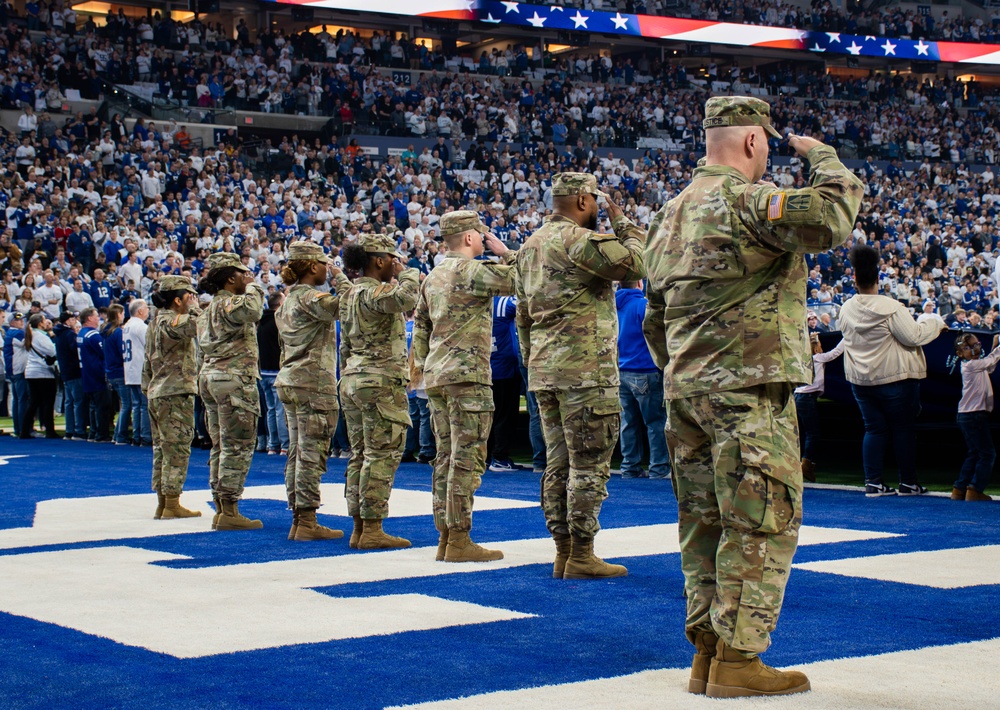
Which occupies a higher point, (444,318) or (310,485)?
(444,318)

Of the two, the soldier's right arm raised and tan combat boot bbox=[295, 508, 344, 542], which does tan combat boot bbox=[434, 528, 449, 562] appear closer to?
tan combat boot bbox=[295, 508, 344, 542]

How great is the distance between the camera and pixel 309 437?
812cm

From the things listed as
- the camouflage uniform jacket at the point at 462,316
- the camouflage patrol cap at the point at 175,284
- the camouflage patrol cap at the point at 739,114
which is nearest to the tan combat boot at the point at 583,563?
the camouflage uniform jacket at the point at 462,316

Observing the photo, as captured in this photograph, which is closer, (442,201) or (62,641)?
(62,641)

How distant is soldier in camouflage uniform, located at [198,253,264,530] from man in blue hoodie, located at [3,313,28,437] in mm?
10204

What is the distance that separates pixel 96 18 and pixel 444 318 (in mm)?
36853

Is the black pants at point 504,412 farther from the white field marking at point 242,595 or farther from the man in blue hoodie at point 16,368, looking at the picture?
the man in blue hoodie at point 16,368

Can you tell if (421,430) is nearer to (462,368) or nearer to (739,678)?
(462,368)

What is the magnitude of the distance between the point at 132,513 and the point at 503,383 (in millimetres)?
4173

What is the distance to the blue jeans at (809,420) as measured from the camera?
11.0m

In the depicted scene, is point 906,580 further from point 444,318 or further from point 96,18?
point 96,18

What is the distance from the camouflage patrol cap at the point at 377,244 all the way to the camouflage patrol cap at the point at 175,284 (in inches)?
102

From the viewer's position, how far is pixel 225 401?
8.80 meters

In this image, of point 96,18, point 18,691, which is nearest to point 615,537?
point 18,691
